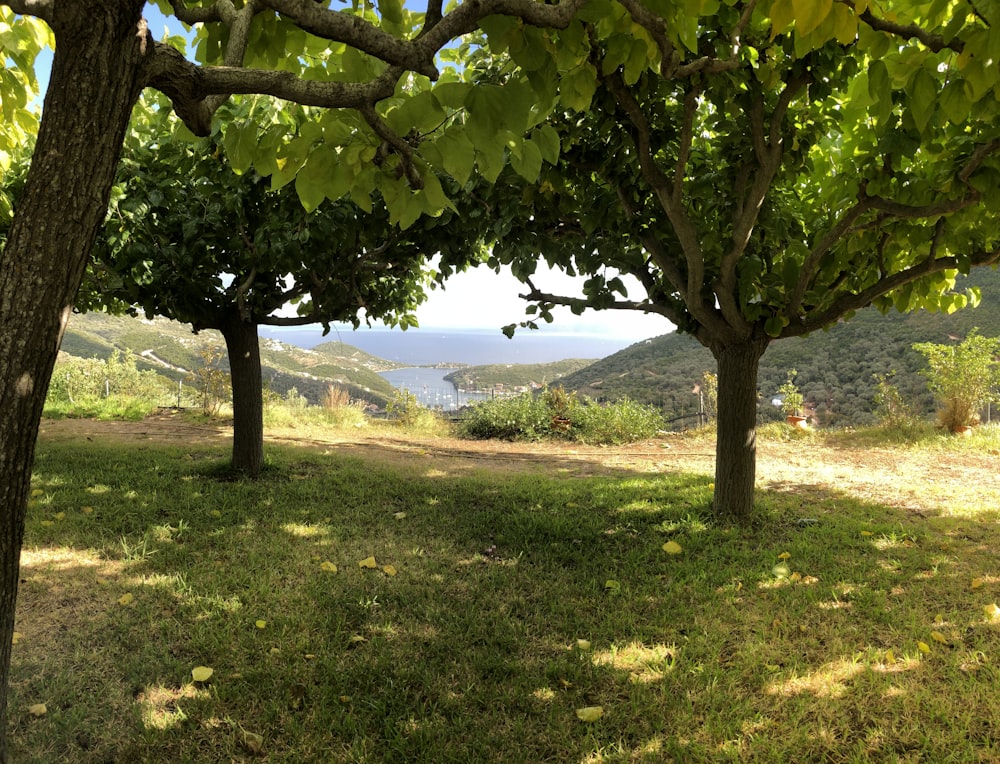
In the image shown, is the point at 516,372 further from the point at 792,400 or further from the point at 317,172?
the point at 317,172

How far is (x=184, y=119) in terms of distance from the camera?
1598 mm

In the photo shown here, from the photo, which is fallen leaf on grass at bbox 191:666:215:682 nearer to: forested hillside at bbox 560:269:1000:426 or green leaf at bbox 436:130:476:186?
green leaf at bbox 436:130:476:186

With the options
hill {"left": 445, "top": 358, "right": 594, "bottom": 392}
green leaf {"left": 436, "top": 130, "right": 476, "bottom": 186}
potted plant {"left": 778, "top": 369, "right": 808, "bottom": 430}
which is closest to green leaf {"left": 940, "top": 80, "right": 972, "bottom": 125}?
green leaf {"left": 436, "top": 130, "right": 476, "bottom": 186}

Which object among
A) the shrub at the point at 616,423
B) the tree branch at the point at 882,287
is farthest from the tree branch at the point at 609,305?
the shrub at the point at 616,423

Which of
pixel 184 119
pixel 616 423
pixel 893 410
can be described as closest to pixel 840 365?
pixel 893 410

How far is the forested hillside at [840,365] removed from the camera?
65.8 ft

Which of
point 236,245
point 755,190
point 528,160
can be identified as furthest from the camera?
point 236,245

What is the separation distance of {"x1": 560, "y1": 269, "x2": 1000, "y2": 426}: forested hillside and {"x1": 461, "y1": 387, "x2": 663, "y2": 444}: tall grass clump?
18.4 feet

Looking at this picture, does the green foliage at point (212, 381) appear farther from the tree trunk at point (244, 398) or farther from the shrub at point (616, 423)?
the shrub at point (616, 423)

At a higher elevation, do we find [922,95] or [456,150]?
[922,95]

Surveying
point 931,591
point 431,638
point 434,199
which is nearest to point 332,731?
point 431,638

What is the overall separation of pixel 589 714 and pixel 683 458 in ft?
22.5

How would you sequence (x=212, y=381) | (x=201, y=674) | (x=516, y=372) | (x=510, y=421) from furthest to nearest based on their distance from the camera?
(x=516, y=372), (x=212, y=381), (x=510, y=421), (x=201, y=674)

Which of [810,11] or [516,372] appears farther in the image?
[516,372]
